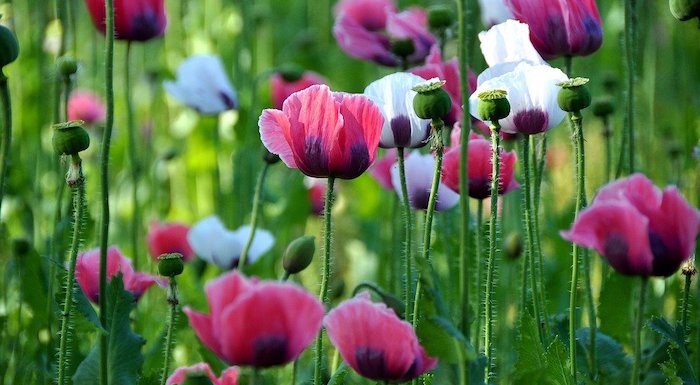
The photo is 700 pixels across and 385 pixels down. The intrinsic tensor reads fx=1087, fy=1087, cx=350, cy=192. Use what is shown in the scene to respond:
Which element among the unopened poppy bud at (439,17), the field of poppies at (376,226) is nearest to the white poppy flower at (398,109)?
the field of poppies at (376,226)

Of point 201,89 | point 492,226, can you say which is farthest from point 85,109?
point 492,226

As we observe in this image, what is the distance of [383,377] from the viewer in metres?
1.12

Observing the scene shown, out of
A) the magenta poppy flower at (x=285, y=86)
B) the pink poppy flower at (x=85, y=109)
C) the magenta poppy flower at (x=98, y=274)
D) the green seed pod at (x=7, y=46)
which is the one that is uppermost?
the green seed pod at (x=7, y=46)

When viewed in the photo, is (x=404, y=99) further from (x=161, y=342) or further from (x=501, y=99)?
(x=161, y=342)

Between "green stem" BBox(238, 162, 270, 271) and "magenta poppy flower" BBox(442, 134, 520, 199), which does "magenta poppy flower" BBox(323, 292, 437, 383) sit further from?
"green stem" BBox(238, 162, 270, 271)

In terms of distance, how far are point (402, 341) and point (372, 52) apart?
1.02 metres

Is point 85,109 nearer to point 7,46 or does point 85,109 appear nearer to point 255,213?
point 255,213

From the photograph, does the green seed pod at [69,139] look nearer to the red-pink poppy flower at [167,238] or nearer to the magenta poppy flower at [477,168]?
the magenta poppy flower at [477,168]

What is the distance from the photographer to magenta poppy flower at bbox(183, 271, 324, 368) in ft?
3.17

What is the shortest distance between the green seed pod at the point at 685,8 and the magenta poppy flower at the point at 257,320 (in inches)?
23.6

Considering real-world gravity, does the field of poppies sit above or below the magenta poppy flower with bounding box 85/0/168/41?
below

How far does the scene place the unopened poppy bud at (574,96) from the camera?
1243 millimetres

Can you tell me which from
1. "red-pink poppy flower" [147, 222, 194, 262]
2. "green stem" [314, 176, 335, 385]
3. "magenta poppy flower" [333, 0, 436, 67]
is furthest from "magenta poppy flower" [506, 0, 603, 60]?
"red-pink poppy flower" [147, 222, 194, 262]

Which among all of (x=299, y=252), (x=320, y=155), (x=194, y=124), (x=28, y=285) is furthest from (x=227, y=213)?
(x=320, y=155)
